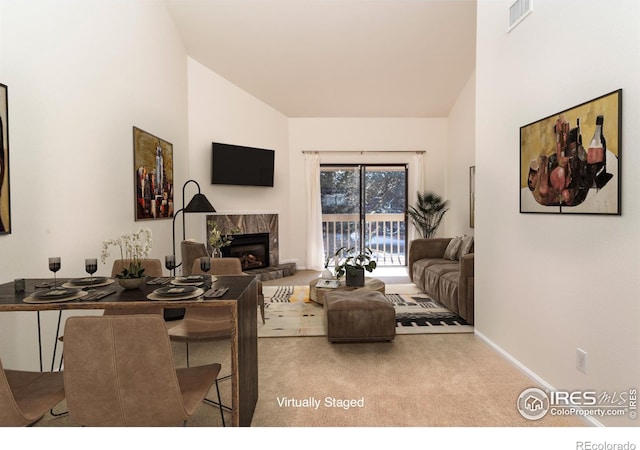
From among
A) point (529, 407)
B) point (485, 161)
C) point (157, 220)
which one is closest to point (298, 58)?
point (157, 220)

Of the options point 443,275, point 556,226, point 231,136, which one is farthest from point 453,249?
point 231,136

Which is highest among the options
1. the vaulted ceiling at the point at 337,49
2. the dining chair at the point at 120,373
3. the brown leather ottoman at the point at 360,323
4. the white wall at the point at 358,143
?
the vaulted ceiling at the point at 337,49

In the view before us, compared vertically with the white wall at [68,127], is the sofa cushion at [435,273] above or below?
below

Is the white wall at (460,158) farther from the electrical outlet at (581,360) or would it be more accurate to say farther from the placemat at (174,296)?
the placemat at (174,296)

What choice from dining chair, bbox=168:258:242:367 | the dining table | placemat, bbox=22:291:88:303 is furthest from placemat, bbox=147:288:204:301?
dining chair, bbox=168:258:242:367

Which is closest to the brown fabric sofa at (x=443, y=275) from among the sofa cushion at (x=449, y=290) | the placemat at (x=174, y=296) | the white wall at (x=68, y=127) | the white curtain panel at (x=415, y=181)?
the sofa cushion at (x=449, y=290)

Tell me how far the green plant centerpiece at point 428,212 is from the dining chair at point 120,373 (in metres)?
6.12

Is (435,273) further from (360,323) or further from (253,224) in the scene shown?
(253,224)

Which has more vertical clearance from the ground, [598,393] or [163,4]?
[163,4]

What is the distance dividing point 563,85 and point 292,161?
5.33 metres

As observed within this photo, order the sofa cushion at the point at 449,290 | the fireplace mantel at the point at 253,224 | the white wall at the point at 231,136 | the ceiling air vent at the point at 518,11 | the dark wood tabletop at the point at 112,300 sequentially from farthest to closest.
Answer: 1. the fireplace mantel at the point at 253,224
2. the white wall at the point at 231,136
3. the sofa cushion at the point at 449,290
4. the ceiling air vent at the point at 518,11
5. the dark wood tabletop at the point at 112,300

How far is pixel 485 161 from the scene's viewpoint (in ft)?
10.6

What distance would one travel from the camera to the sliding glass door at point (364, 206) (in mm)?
7293

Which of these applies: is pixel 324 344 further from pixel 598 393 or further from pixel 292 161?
pixel 292 161
